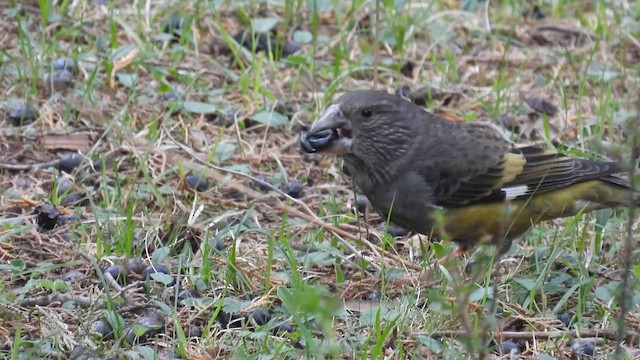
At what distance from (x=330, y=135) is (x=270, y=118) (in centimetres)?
131

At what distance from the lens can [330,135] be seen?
5.89 m

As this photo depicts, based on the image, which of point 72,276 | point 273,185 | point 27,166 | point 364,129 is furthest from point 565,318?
point 27,166

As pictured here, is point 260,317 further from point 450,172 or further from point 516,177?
point 516,177

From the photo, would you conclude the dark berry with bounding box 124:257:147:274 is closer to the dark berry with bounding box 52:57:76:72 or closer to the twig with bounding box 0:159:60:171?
the twig with bounding box 0:159:60:171

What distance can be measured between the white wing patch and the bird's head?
0.55 metres

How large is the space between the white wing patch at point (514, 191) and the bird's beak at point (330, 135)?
2.78 feet

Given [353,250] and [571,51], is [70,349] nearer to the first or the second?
[353,250]

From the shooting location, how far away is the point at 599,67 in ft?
26.2

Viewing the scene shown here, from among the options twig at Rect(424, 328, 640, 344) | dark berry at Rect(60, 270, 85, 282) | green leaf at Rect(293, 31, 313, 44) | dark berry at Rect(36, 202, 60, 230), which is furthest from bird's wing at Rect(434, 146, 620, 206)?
green leaf at Rect(293, 31, 313, 44)

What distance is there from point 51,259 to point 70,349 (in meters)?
1.01

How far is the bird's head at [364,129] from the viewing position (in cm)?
586

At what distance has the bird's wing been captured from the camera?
19.5 feet

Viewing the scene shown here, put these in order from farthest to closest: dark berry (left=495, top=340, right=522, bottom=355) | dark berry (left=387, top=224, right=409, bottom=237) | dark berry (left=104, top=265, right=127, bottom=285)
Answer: dark berry (left=387, top=224, right=409, bottom=237)
dark berry (left=104, top=265, right=127, bottom=285)
dark berry (left=495, top=340, right=522, bottom=355)

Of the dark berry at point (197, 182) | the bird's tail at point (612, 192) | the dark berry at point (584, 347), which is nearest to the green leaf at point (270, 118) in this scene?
the dark berry at point (197, 182)
